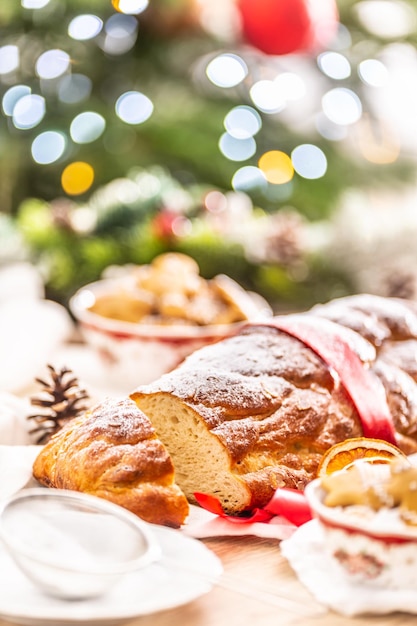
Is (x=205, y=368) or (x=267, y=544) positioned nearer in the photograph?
(x=267, y=544)

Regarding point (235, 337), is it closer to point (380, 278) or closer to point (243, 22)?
point (380, 278)

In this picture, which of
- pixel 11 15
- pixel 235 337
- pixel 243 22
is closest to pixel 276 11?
pixel 243 22

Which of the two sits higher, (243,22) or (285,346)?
(243,22)

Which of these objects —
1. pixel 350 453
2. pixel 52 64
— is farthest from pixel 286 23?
pixel 350 453

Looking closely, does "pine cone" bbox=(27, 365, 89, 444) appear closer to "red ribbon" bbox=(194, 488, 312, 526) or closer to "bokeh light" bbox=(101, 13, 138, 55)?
"red ribbon" bbox=(194, 488, 312, 526)

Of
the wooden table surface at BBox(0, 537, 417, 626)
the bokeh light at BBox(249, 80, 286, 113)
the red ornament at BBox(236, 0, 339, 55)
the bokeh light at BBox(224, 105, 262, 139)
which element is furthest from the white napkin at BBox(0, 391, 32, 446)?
the bokeh light at BBox(249, 80, 286, 113)

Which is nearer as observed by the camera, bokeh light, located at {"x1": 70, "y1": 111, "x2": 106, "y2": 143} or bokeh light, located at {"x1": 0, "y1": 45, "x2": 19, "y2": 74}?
bokeh light, located at {"x1": 0, "y1": 45, "x2": 19, "y2": 74}

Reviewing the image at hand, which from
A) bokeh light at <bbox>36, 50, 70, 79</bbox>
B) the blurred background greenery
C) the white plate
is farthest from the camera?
bokeh light at <bbox>36, 50, 70, 79</bbox>

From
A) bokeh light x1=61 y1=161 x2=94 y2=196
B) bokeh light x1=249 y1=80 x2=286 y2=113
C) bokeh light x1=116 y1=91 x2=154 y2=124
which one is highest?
bokeh light x1=249 y1=80 x2=286 y2=113
